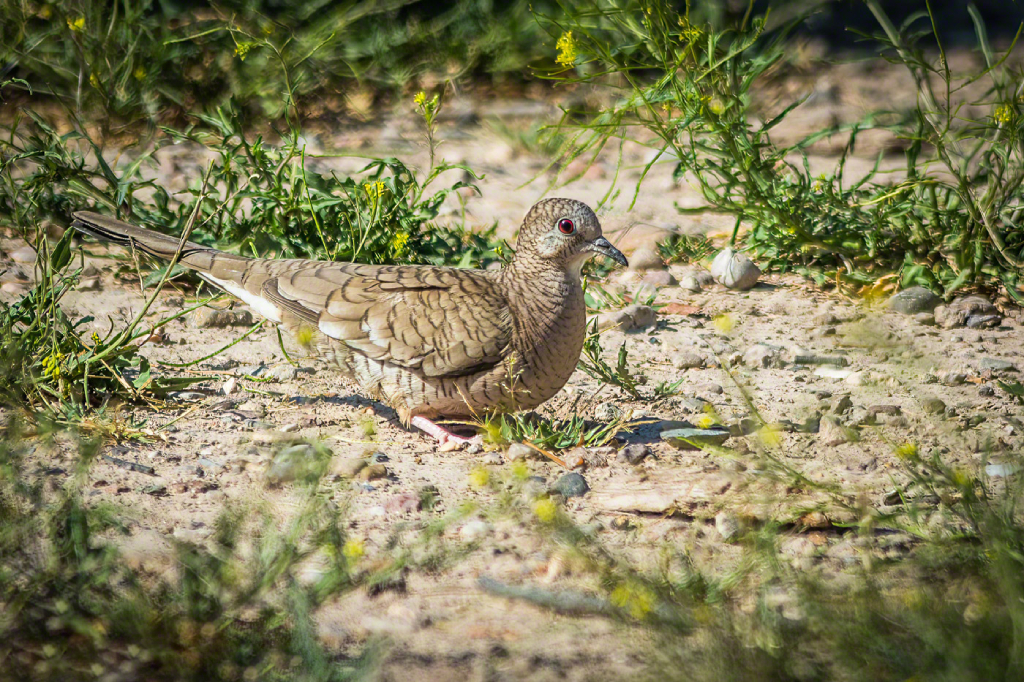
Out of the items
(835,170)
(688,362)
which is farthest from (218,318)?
(835,170)

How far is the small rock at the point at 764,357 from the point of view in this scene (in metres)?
4.08

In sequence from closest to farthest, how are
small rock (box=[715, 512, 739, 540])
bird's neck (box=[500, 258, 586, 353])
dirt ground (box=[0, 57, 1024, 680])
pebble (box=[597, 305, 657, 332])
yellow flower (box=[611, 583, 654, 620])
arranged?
yellow flower (box=[611, 583, 654, 620])
dirt ground (box=[0, 57, 1024, 680])
small rock (box=[715, 512, 739, 540])
bird's neck (box=[500, 258, 586, 353])
pebble (box=[597, 305, 657, 332])

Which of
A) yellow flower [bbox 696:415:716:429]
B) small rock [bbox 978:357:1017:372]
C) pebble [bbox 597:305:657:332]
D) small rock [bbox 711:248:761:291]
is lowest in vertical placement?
yellow flower [bbox 696:415:716:429]

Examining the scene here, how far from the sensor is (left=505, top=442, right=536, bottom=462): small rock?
11.3ft

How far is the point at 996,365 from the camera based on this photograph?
12.9 feet

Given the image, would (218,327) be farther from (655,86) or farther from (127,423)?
(655,86)

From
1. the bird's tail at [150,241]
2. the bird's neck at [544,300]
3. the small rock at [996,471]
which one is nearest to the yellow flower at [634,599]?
the bird's neck at [544,300]

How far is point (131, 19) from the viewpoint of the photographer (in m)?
5.57

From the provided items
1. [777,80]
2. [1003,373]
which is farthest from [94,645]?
[777,80]

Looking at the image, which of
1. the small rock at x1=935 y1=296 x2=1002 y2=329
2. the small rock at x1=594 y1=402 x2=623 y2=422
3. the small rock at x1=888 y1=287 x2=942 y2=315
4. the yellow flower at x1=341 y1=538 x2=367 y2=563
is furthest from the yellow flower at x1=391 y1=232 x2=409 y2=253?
the small rock at x1=935 y1=296 x2=1002 y2=329

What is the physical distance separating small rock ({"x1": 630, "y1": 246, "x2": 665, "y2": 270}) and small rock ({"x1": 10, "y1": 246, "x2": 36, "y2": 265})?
313 cm

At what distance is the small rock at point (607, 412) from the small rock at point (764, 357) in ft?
2.37

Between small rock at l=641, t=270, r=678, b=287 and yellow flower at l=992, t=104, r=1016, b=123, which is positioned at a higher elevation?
yellow flower at l=992, t=104, r=1016, b=123

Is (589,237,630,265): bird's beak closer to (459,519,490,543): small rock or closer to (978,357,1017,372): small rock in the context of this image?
(459,519,490,543): small rock
